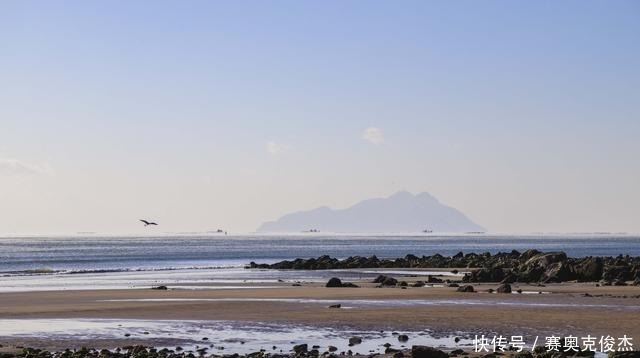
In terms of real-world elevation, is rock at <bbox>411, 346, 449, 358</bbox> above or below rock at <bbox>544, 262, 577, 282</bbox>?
below

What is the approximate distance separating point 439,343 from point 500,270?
3454 cm

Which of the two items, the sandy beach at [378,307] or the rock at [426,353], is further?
the sandy beach at [378,307]

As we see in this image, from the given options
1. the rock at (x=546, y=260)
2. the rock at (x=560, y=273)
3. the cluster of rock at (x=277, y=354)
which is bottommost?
the cluster of rock at (x=277, y=354)

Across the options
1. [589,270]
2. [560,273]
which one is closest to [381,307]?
[560,273]

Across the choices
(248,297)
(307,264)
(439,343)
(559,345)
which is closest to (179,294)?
(248,297)

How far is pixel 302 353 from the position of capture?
25203 millimetres

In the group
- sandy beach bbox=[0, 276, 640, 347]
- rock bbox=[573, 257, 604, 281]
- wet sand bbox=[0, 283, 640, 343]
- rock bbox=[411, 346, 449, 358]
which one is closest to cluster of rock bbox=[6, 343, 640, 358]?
rock bbox=[411, 346, 449, 358]

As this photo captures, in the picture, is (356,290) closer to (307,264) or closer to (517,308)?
(517,308)

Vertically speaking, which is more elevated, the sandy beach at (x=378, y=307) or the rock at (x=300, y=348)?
the sandy beach at (x=378, y=307)

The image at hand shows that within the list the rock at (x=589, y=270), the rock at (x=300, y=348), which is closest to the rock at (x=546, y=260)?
the rock at (x=589, y=270)

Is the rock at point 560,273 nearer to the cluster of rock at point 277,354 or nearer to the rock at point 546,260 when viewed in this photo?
the rock at point 546,260

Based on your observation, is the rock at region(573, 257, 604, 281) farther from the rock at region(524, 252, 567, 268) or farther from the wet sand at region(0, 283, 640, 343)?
the wet sand at region(0, 283, 640, 343)

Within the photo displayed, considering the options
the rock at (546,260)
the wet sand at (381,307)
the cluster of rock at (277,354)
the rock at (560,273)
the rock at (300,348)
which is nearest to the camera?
the cluster of rock at (277,354)

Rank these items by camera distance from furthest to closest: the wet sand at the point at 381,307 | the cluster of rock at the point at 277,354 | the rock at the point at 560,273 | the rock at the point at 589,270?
the rock at the point at 589,270 < the rock at the point at 560,273 < the wet sand at the point at 381,307 < the cluster of rock at the point at 277,354
